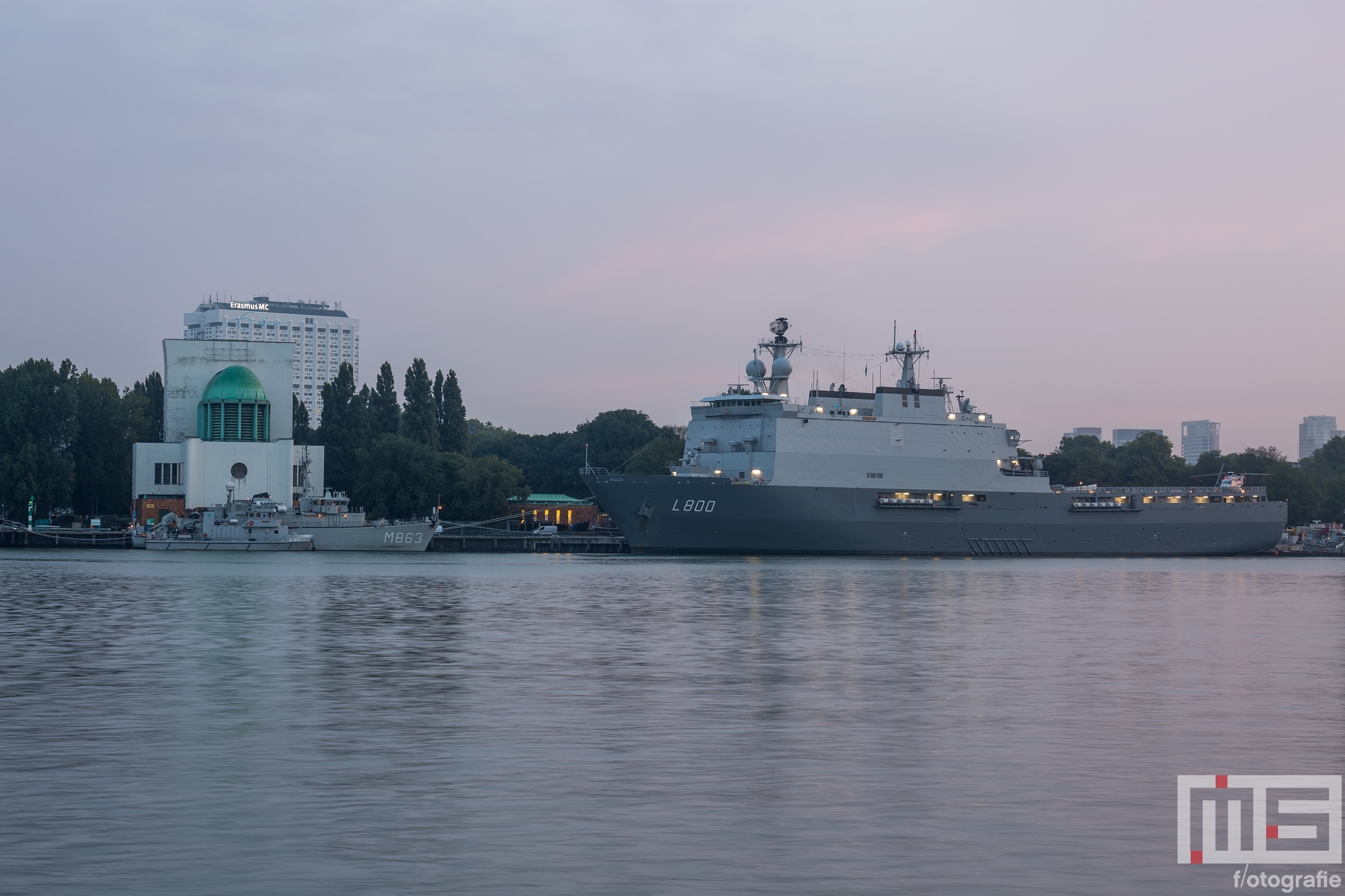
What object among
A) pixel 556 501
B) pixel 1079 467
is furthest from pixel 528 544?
pixel 1079 467

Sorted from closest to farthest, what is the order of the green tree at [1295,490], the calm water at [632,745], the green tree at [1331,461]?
the calm water at [632,745], the green tree at [1295,490], the green tree at [1331,461]

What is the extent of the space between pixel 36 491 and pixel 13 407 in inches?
261

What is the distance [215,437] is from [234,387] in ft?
12.2

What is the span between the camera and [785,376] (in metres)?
83.9

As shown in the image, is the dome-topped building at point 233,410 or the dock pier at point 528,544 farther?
the dock pier at point 528,544

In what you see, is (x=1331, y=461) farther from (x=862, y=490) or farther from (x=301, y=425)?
(x=301, y=425)

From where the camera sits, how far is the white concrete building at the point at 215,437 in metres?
98.1

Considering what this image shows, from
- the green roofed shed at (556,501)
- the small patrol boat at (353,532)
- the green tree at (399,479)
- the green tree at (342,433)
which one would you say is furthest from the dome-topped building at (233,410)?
the green roofed shed at (556,501)

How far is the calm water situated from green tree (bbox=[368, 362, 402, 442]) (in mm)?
75373

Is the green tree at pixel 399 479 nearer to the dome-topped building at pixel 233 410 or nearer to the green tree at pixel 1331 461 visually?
the dome-topped building at pixel 233 410

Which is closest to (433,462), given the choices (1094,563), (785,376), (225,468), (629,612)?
(225,468)

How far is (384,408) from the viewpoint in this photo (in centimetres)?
11275

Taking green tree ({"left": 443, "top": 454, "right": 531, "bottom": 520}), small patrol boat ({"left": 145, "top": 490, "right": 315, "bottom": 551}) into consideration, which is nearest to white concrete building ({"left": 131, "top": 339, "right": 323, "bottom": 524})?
small patrol boat ({"left": 145, "top": 490, "right": 315, "bottom": 551})

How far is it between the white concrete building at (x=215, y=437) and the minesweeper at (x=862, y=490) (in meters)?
29.5
